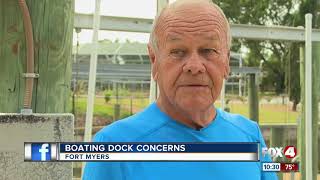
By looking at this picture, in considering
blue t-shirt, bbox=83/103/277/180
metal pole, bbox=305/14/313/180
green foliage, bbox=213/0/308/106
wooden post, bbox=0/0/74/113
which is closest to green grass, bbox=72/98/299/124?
green foliage, bbox=213/0/308/106

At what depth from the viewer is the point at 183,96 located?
1.13 m

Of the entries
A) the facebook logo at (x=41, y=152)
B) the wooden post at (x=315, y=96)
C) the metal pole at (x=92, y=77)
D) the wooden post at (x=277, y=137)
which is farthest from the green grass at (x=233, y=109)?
the facebook logo at (x=41, y=152)

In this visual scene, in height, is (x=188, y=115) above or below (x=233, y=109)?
above

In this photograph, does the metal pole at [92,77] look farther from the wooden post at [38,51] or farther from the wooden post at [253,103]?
the wooden post at [253,103]

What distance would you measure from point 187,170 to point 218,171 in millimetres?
78

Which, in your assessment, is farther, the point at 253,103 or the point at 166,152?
the point at 253,103

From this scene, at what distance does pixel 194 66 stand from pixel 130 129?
228 mm

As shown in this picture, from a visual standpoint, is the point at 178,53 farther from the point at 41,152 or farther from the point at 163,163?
the point at 41,152

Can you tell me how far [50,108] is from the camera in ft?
6.48

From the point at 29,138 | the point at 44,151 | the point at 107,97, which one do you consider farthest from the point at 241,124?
the point at 107,97

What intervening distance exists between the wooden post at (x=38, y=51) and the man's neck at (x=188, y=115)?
83cm

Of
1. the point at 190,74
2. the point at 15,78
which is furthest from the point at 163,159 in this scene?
the point at 15,78

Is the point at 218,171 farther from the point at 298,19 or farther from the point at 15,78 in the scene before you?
the point at 298,19

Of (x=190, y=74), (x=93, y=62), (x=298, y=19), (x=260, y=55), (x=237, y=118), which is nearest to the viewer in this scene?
(x=190, y=74)
